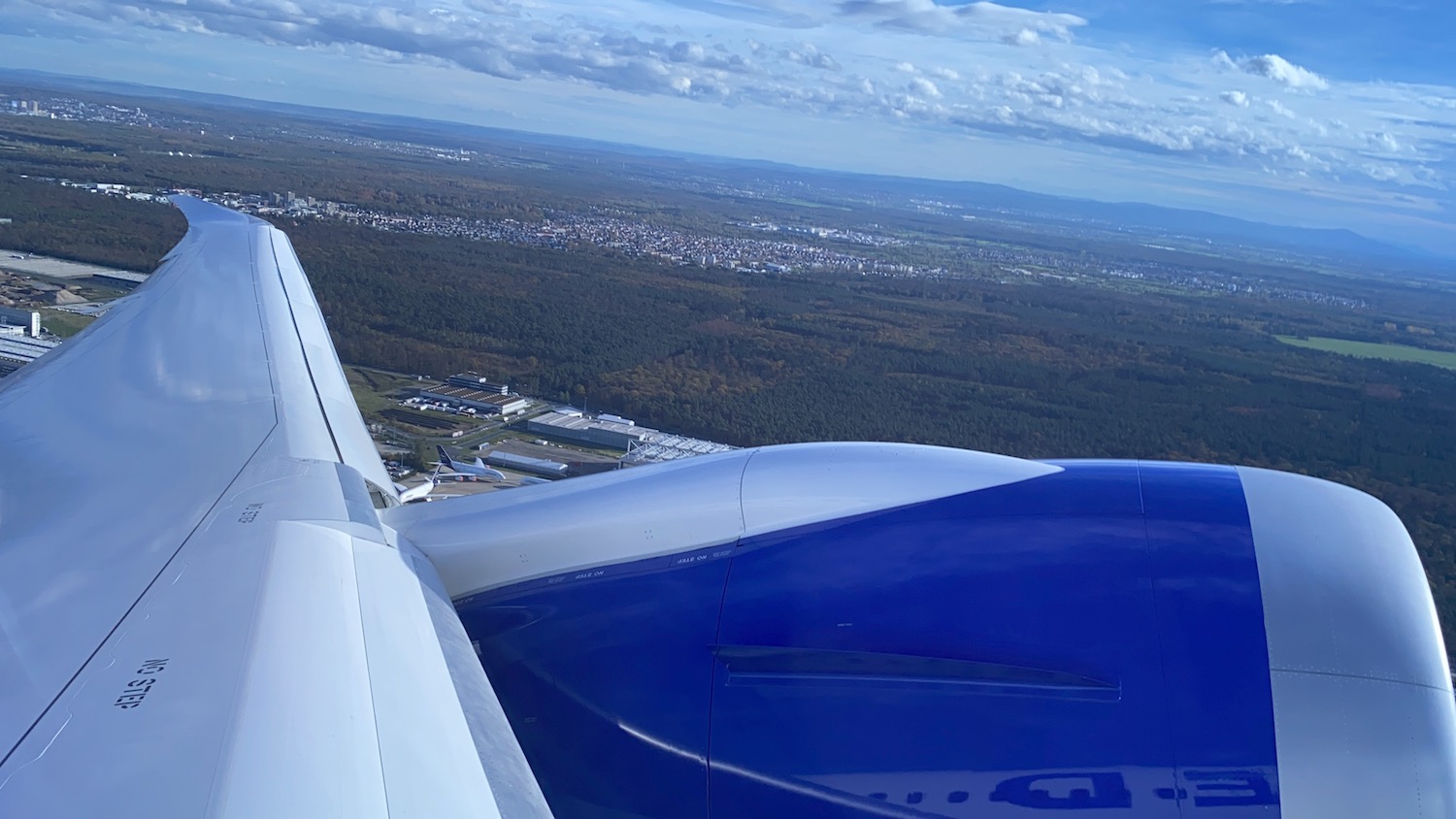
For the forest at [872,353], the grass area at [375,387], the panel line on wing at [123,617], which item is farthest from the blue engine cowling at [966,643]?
the grass area at [375,387]

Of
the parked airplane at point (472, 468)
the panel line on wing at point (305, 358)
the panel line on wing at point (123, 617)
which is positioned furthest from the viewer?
the parked airplane at point (472, 468)

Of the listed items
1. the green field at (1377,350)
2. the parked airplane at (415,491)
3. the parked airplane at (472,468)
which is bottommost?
the parked airplane at (472,468)

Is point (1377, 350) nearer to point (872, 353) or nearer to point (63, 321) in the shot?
point (872, 353)

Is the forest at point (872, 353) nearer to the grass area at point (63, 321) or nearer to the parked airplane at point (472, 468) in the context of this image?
the parked airplane at point (472, 468)

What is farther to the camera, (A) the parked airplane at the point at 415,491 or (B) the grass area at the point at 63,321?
(B) the grass area at the point at 63,321

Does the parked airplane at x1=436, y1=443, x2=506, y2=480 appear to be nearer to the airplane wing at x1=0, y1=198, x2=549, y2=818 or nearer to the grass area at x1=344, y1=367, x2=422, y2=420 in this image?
the grass area at x1=344, y1=367, x2=422, y2=420

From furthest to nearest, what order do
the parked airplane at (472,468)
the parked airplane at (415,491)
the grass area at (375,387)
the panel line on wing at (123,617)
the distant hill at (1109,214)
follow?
1. the distant hill at (1109,214)
2. the grass area at (375,387)
3. the parked airplane at (472,468)
4. the parked airplane at (415,491)
5. the panel line on wing at (123,617)

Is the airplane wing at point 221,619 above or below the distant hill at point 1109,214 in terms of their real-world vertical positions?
below
